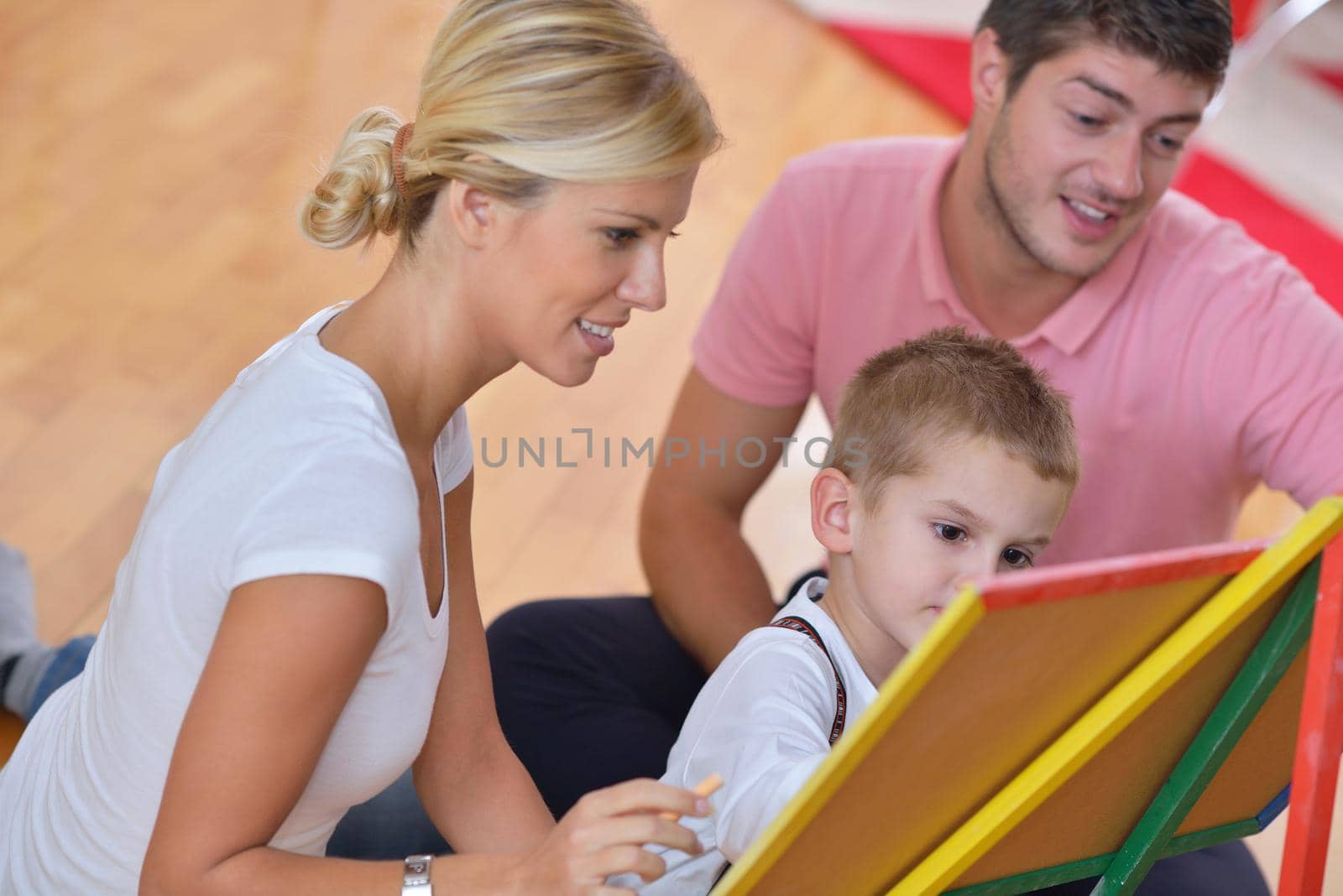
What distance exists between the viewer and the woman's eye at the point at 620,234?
116 cm

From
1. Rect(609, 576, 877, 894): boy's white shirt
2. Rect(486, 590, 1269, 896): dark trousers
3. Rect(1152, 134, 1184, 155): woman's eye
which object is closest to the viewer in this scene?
Rect(609, 576, 877, 894): boy's white shirt

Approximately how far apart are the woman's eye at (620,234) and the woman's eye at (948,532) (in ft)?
1.15

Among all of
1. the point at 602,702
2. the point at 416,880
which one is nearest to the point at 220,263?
the point at 602,702

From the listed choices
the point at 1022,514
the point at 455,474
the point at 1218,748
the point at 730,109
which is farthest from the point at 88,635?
the point at 730,109

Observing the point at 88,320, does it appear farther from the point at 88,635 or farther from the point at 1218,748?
the point at 1218,748

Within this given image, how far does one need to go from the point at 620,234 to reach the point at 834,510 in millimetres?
345

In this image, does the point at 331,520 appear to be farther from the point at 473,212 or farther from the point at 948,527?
the point at 948,527

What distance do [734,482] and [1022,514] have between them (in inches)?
24.8

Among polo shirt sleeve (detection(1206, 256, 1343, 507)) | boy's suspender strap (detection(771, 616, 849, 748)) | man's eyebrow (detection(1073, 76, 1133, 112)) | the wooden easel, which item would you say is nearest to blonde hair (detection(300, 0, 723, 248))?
boy's suspender strap (detection(771, 616, 849, 748))

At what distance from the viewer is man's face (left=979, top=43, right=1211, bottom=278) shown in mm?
1640

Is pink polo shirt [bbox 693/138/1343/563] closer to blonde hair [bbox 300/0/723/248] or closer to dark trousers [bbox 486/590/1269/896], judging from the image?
Result: dark trousers [bbox 486/590/1269/896]

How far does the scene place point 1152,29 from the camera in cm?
159

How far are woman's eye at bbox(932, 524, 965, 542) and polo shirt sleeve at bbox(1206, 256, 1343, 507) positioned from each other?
1.77ft

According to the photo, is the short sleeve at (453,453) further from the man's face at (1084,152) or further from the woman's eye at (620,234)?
the man's face at (1084,152)
